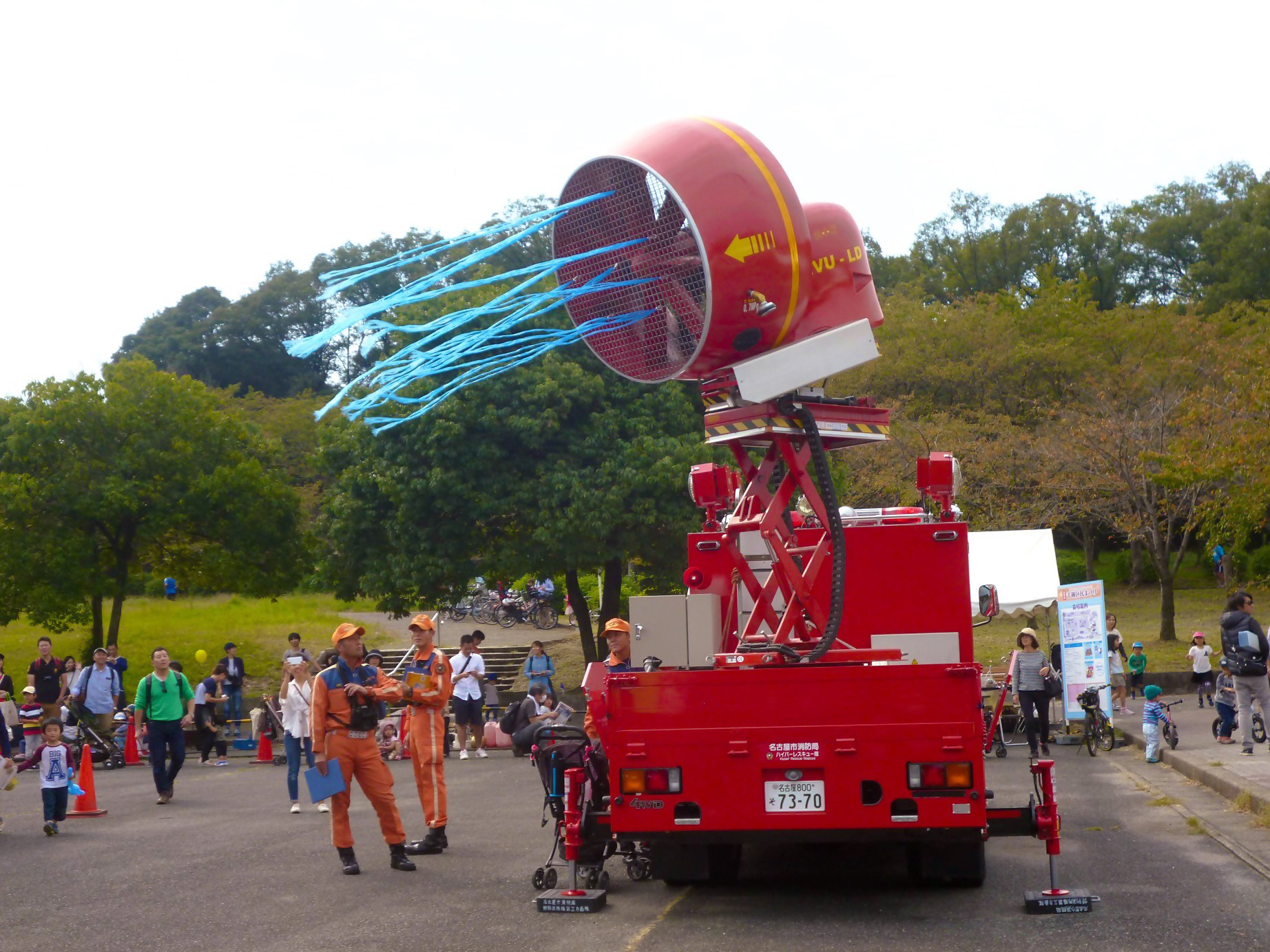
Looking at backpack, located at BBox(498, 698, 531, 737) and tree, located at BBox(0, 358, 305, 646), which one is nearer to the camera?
backpack, located at BBox(498, 698, 531, 737)

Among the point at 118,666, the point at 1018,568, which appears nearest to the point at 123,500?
the point at 118,666

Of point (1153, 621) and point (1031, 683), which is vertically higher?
point (1153, 621)

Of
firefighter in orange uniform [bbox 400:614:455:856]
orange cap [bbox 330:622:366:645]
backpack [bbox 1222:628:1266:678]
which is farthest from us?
backpack [bbox 1222:628:1266:678]

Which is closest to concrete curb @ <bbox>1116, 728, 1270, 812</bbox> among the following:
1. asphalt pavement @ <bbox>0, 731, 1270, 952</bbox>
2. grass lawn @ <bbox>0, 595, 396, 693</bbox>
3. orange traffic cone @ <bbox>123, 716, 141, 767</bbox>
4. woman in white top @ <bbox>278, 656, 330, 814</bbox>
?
asphalt pavement @ <bbox>0, 731, 1270, 952</bbox>

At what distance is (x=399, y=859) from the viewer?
957cm

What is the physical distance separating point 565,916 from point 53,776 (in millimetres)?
6798

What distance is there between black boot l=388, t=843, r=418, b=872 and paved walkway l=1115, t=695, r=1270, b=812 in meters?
6.71

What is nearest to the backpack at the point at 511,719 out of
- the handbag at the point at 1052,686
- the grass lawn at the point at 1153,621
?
the handbag at the point at 1052,686

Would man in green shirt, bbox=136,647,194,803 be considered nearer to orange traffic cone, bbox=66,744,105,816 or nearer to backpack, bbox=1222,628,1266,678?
orange traffic cone, bbox=66,744,105,816

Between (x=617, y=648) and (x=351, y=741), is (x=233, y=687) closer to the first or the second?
(x=351, y=741)

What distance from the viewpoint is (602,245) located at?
803 cm

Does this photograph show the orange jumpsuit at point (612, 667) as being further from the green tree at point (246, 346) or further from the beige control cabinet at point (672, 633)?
the green tree at point (246, 346)

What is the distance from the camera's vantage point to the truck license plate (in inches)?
291

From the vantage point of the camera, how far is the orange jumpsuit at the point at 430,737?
1023 centimetres
